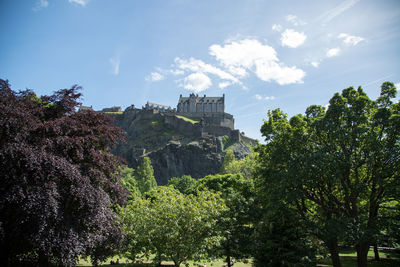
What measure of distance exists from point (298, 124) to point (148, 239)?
1156cm

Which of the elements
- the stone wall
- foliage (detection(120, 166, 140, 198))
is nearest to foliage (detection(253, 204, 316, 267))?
foliage (detection(120, 166, 140, 198))

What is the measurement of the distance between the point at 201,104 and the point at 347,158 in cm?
10297

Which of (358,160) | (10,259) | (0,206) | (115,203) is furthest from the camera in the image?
(115,203)

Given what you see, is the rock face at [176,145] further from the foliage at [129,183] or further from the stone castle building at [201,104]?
the foliage at [129,183]

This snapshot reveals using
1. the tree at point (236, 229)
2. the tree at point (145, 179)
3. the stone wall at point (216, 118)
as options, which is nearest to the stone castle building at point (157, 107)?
the stone wall at point (216, 118)

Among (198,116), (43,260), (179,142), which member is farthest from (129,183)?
(198,116)

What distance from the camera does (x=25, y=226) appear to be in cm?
1030

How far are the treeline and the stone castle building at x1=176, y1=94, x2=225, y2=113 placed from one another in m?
97.3

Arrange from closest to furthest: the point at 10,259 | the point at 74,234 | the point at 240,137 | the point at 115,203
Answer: the point at 74,234 < the point at 10,259 < the point at 115,203 < the point at 240,137

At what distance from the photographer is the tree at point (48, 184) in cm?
1016

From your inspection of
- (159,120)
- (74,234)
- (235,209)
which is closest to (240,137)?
(159,120)

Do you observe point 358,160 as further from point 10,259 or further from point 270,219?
point 10,259

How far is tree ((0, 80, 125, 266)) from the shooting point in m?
10.2

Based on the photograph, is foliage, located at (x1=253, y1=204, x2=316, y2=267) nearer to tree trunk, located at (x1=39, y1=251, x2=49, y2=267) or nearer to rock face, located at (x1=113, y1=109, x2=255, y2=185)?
tree trunk, located at (x1=39, y1=251, x2=49, y2=267)
